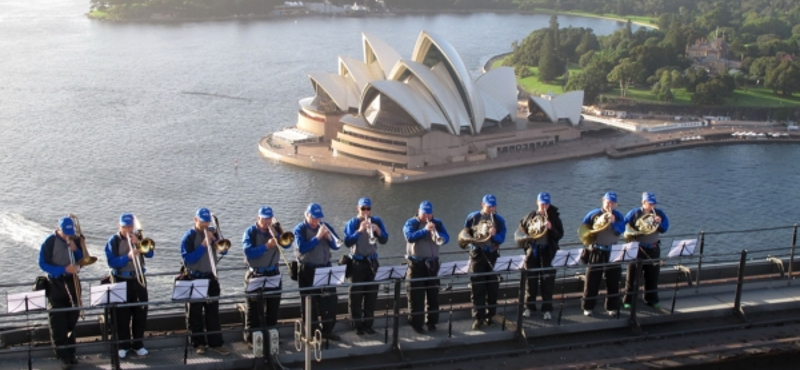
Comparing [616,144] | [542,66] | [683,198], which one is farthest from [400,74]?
[542,66]

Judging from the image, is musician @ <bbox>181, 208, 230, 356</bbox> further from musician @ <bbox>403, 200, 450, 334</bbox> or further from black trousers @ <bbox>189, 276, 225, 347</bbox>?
musician @ <bbox>403, 200, 450, 334</bbox>

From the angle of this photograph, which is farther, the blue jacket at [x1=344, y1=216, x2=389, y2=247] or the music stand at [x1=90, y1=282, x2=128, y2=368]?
the blue jacket at [x1=344, y1=216, x2=389, y2=247]

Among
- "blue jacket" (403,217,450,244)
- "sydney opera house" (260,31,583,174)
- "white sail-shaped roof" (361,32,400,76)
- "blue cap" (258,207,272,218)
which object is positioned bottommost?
"sydney opera house" (260,31,583,174)

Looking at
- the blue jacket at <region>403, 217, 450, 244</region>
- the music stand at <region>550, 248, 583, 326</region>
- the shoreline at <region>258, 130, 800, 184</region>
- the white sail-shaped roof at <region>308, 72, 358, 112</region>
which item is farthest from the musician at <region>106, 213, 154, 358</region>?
the white sail-shaped roof at <region>308, 72, 358, 112</region>

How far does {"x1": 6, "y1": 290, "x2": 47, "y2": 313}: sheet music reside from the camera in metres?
7.55

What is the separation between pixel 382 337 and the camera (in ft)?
27.1

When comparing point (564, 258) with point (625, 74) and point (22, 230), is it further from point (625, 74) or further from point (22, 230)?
point (625, 74)

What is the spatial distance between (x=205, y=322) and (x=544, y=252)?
344 centimetres

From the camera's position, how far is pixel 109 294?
7.73 m

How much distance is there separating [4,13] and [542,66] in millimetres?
68850

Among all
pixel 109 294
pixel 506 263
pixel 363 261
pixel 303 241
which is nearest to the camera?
pixel 109 294

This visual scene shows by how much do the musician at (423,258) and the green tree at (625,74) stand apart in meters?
58.2

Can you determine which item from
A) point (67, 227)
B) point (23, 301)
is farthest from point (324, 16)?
point (23, 301)

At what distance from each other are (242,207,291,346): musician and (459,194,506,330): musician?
72.9 inches
